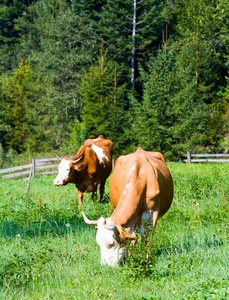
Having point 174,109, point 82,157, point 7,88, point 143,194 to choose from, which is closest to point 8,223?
point 82,157

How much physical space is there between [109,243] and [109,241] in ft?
0.09

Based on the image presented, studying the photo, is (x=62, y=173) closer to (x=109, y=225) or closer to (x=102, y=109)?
(x=109, y=225)

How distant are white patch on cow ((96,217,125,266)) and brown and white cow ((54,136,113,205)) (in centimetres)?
477

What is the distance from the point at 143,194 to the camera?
540 centimetres

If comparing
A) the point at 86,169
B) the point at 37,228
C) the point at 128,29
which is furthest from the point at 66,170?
the point at 128,29

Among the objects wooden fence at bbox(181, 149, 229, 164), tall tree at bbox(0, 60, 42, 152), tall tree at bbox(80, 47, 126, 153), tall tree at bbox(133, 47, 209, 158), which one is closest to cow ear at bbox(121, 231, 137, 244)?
tall tree at bbox(80, 47, 126, 153)

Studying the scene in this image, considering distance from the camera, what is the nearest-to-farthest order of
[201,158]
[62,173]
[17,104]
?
[62,173], [201,158], [17,104]

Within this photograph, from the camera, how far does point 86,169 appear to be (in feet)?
33.1

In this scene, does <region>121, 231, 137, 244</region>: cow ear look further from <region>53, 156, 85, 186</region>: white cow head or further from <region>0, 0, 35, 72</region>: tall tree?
<region>0, 0, 35, 72</region>: tall tree

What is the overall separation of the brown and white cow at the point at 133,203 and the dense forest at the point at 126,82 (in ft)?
51.7

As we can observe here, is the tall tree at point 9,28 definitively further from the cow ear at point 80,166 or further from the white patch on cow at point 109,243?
the white patch on cow at point 109,243

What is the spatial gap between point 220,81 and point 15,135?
57.2 ft

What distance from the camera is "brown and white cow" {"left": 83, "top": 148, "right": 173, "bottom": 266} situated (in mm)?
4734

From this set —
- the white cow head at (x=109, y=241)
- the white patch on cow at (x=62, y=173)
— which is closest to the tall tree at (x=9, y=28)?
the white patch on cow at (x=62, y=173)
